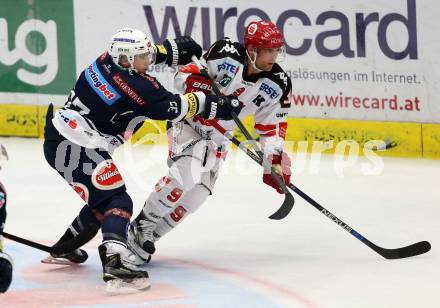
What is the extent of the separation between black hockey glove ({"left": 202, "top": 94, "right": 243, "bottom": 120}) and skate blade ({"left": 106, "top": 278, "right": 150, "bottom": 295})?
34.9 inches

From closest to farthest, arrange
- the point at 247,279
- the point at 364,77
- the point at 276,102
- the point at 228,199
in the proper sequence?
the point at 247,279 → the point at 276,102 → the point at 228,199 → the point at 364,77

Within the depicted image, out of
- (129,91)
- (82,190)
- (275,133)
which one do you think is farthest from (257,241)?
(129,91)

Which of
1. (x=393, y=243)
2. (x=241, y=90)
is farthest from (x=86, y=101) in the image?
(x=393, y=243)

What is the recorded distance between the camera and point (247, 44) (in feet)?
20.2

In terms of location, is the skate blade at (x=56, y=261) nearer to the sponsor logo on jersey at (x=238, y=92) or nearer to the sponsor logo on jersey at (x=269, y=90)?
the sponsor logo on jersey at (x=238, y=92)

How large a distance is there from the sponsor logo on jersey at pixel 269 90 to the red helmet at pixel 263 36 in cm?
25

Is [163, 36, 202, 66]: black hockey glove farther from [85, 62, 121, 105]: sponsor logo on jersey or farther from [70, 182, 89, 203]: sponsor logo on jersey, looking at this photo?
[70, 182, 89, 203]: sponsor logo on jersey

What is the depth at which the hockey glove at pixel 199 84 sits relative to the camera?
621cm

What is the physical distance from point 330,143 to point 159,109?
11.0 ft

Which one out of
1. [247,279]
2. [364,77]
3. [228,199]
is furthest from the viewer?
[364,77]

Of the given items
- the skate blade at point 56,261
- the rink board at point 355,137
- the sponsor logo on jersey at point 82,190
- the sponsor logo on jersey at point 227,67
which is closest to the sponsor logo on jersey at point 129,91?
the sponsor logo on jersey at point 82,190

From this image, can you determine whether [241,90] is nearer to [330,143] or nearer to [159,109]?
[159,109]

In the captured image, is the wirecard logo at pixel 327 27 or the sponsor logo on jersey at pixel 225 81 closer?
the sponsor logo on jersey at pixel 225 81

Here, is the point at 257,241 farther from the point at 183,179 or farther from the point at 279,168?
the point at 183,179
